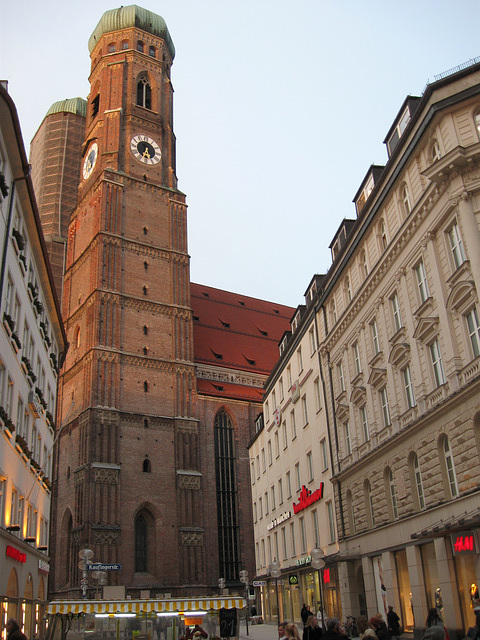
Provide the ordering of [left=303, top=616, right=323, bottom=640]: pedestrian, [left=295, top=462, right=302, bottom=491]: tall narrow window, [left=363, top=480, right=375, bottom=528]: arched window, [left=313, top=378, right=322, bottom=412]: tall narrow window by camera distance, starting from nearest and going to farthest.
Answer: [left=303, top=616, right=323, bottom=640]: pedestrian
[left=363, top=480, right=375, bottom=528]: arched window
[left=313, top=378, right=322, bottom=412]: tall narrow window
[left=295, top=462, right=302, bottom=491]: tall narrow window

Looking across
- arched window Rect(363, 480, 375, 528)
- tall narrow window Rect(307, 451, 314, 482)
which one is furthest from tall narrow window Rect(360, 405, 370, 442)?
tall narrow window Rect(307, 451, 314, 482)

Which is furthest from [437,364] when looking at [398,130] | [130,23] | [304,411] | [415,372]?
[130,23]

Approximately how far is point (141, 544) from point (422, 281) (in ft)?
101

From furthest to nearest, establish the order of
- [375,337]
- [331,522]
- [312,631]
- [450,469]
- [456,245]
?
[331,522]
[375,337]
[450,469]
[456,245]
[312,631]

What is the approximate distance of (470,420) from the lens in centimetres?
1441

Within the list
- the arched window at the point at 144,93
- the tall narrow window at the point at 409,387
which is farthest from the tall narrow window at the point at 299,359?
the arched window at the point at 144,93

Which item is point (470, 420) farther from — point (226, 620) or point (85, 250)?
point (85, 250)

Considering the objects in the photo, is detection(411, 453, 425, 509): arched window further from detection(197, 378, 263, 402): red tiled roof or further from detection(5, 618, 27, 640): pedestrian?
detection(197, 378, 263, 402): red tiled roof

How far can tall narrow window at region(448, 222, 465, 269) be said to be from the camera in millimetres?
15359

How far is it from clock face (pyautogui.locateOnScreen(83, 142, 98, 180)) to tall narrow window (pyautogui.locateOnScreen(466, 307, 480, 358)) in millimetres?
44315

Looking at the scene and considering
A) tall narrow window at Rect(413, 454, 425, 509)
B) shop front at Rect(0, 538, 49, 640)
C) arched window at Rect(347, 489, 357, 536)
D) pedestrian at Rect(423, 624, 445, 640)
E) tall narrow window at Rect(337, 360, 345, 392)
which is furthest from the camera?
tall narrow window at Rect(337, 360, 345, 392)

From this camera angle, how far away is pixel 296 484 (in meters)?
30.1

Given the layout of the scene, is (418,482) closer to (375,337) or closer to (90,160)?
(375,337)

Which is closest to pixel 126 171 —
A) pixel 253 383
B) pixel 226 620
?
pixel 253 383
